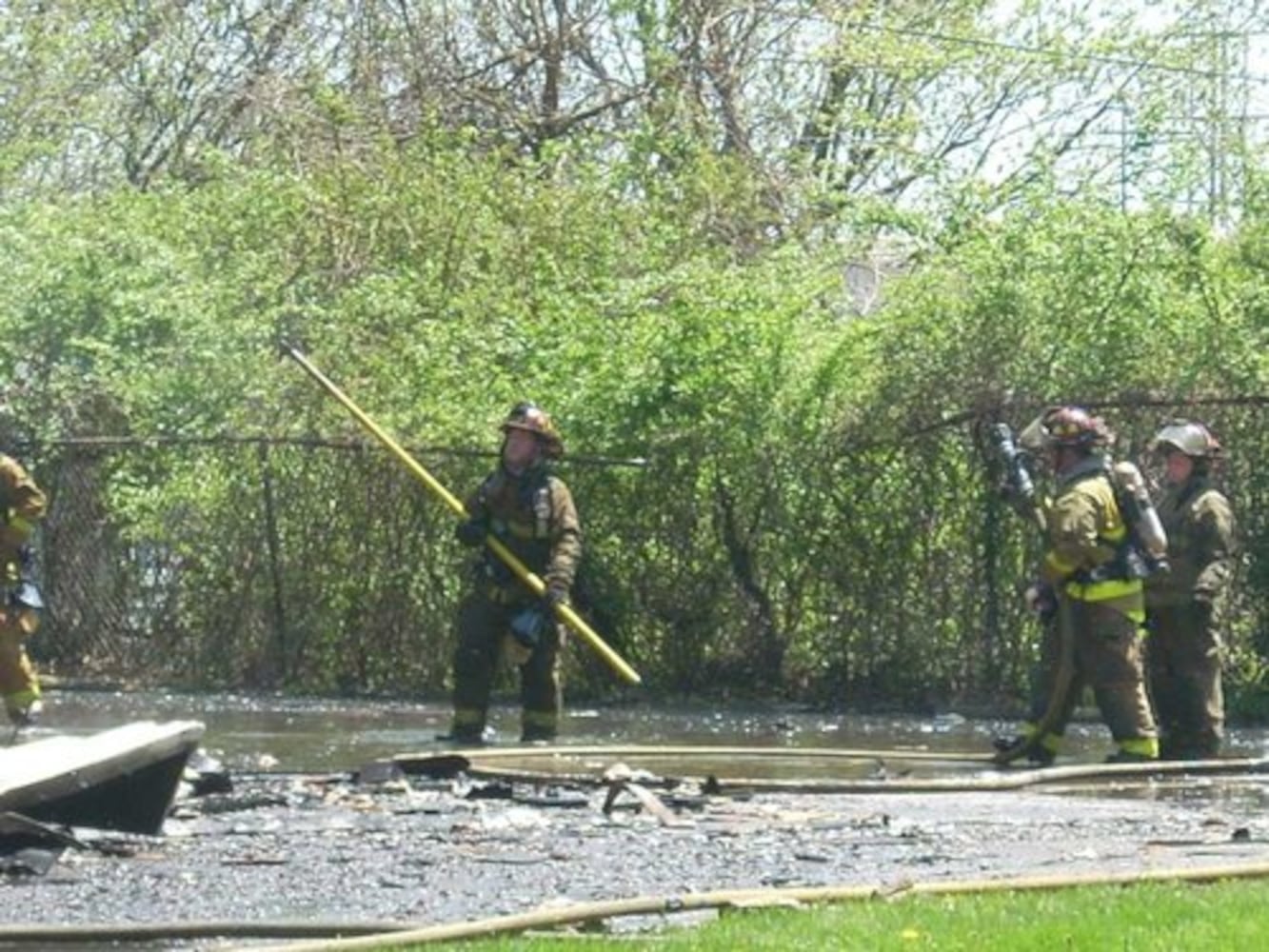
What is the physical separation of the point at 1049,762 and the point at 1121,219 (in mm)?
6480

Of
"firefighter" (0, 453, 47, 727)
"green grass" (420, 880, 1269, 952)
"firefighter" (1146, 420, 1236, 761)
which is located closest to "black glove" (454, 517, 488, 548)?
"firefighter" (0, 453, 47, 727)

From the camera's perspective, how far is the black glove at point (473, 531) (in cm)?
1772

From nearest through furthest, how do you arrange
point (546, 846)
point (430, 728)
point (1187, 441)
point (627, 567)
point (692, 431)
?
1. point (546, 846)
2. point (1187, 441)
3. point (430, 728)
4. point (692, 431)
5. point (627, 567)

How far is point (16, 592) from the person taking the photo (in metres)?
18.0

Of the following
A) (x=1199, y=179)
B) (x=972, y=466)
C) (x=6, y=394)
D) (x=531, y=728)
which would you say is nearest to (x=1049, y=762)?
(x=531, y=728)

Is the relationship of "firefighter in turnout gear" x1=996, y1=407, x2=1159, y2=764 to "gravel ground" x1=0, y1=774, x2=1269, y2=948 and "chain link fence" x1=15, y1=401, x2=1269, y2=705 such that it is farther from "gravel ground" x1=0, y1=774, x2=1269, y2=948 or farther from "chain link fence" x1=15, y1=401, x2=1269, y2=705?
"chain link fence" x1=15, y1=401, x2=1269, y2=705

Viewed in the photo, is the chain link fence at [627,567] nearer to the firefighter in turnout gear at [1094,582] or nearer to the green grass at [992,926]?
the firefighter in turnout gear at [1094,582]

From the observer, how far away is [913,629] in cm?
2080

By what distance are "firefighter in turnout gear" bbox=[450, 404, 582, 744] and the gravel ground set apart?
3.22 metres

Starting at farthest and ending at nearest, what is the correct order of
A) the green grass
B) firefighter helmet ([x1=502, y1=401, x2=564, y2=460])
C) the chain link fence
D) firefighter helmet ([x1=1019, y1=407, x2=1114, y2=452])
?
the chain link fence, firefighter helmet ([x1=502, y1=401, x2=564, y2=460]), firefighter helmet ([x1=1019, y1=407, x2=1114, y2=452]), the green grass

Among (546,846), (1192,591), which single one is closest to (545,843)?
(546,846)

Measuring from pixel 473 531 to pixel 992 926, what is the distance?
9235 mm

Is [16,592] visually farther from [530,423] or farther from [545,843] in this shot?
[545,843]

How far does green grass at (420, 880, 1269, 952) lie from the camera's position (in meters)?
8.44
